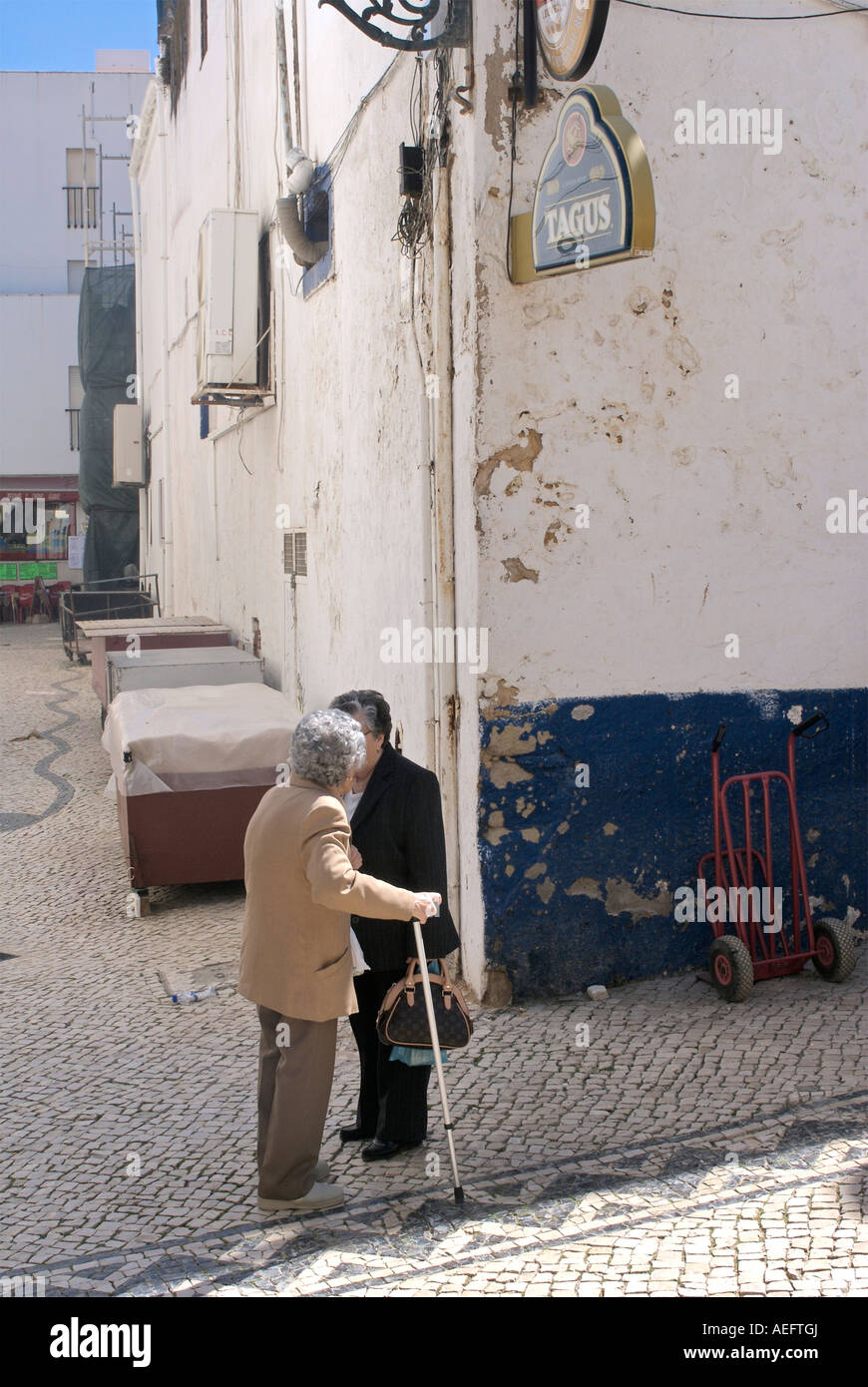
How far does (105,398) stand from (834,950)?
84.1 feet

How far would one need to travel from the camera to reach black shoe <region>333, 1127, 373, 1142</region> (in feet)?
15.1

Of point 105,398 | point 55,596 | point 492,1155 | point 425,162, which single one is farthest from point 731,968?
point 55,596

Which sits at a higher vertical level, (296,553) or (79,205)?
(79,205)

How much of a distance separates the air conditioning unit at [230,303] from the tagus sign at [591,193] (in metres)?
6.29

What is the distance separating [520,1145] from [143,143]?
21.4m

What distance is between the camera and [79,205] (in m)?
36.7

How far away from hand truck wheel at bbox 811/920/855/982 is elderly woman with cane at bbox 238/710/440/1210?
8.28ft

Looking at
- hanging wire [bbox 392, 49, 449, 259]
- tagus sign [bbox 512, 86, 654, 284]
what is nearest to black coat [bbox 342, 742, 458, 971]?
tagus sign [bbox 512, 86, 654, 284]

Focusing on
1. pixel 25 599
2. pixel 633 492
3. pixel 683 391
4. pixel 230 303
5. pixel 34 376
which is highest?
pixel 34 376

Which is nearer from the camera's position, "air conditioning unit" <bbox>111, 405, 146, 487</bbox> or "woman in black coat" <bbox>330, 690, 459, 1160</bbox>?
"woman in black coat" <bbox>330, 690, 459, 1160</bbox>

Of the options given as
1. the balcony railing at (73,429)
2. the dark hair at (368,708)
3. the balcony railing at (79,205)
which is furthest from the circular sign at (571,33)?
the balcony railing at (79,205)

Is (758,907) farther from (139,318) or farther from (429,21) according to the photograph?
(139,318)

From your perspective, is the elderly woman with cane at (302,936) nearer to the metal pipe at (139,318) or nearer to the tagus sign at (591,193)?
the tagus sign at (591,193)

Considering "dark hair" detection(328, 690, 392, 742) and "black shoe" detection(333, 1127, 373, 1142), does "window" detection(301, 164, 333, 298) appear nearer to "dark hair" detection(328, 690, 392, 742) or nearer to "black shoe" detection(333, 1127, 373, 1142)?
"dark hair" detection(328, 690, 392, 742)
